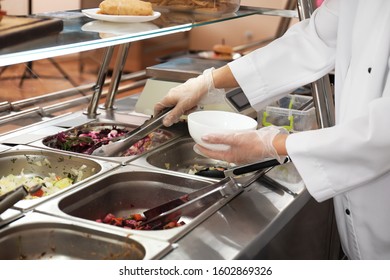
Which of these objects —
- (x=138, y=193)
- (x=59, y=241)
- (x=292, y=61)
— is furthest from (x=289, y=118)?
(x=59, y=241)

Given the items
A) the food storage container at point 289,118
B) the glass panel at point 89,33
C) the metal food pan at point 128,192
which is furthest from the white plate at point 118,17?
the food storage container at point 289,118

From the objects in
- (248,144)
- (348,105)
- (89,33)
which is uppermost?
(89,33)

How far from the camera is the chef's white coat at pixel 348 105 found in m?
1.23

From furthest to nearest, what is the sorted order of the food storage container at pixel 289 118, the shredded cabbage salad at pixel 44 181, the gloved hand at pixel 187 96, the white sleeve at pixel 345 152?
the food storage container at pixel 289 118, the gloved hand at pixel 187 96, the shredded cabbage salad at pixel 44 181, the white sleeve at pixel 345 152

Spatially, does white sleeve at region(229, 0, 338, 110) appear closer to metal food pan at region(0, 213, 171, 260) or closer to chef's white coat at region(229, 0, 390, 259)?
chef's white coat at region(229, 0, 390, 259)

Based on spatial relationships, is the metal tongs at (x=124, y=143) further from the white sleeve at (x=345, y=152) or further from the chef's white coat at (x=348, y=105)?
the white sleeve at (x=345, y=152)

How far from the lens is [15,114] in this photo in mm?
1816

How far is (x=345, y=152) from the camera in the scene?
1.23 m

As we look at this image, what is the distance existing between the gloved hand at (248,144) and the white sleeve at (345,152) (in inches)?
2.2

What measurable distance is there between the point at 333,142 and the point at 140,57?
4.92 metres

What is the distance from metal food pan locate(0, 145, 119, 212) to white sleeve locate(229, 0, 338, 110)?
488 mm

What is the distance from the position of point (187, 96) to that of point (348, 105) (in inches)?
19.6

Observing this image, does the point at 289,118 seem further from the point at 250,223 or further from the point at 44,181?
the point at 44,181

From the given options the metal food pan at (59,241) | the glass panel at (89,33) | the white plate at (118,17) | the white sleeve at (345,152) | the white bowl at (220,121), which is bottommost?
the metal food pan at (59,241)
